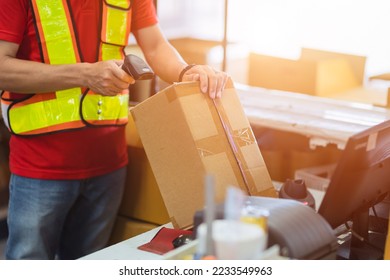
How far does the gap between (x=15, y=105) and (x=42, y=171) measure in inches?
9.0

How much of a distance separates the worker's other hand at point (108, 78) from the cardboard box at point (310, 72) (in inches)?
71.0

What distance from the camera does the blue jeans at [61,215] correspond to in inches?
81.0

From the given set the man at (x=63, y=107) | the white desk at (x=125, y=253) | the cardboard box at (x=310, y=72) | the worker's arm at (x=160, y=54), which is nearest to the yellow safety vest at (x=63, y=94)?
the man at (x=63, y=107)

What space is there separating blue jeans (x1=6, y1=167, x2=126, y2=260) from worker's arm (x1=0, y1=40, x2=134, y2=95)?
1.08ft

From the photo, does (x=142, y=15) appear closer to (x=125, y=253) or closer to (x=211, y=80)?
(x=211, y=80)

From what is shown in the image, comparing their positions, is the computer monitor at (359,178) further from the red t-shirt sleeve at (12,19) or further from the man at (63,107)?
the red t-shirt sleeve at (12,19)

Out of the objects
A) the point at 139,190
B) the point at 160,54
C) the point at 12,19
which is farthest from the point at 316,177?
the point at 12,19

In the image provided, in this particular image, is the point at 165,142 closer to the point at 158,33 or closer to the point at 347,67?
the point at 158,33

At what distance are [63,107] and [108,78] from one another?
31cm

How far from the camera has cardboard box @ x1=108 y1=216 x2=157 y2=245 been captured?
2375 millimetres

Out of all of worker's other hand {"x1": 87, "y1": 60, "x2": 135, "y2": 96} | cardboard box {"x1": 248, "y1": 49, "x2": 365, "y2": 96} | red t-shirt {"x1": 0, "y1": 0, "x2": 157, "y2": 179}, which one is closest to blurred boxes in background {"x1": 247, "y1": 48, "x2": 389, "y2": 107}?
cardboard box {"x1": 248, "y1": 49, "x2": 365, "y2": 96}

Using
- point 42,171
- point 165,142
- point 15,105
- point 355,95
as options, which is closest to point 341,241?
point 165,142

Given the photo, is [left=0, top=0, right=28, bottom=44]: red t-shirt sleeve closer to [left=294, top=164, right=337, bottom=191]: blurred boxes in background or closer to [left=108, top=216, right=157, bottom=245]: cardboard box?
[left=108, top=216, right=157, bottom=245]: cardboard box

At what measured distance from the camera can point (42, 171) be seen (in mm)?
2051
